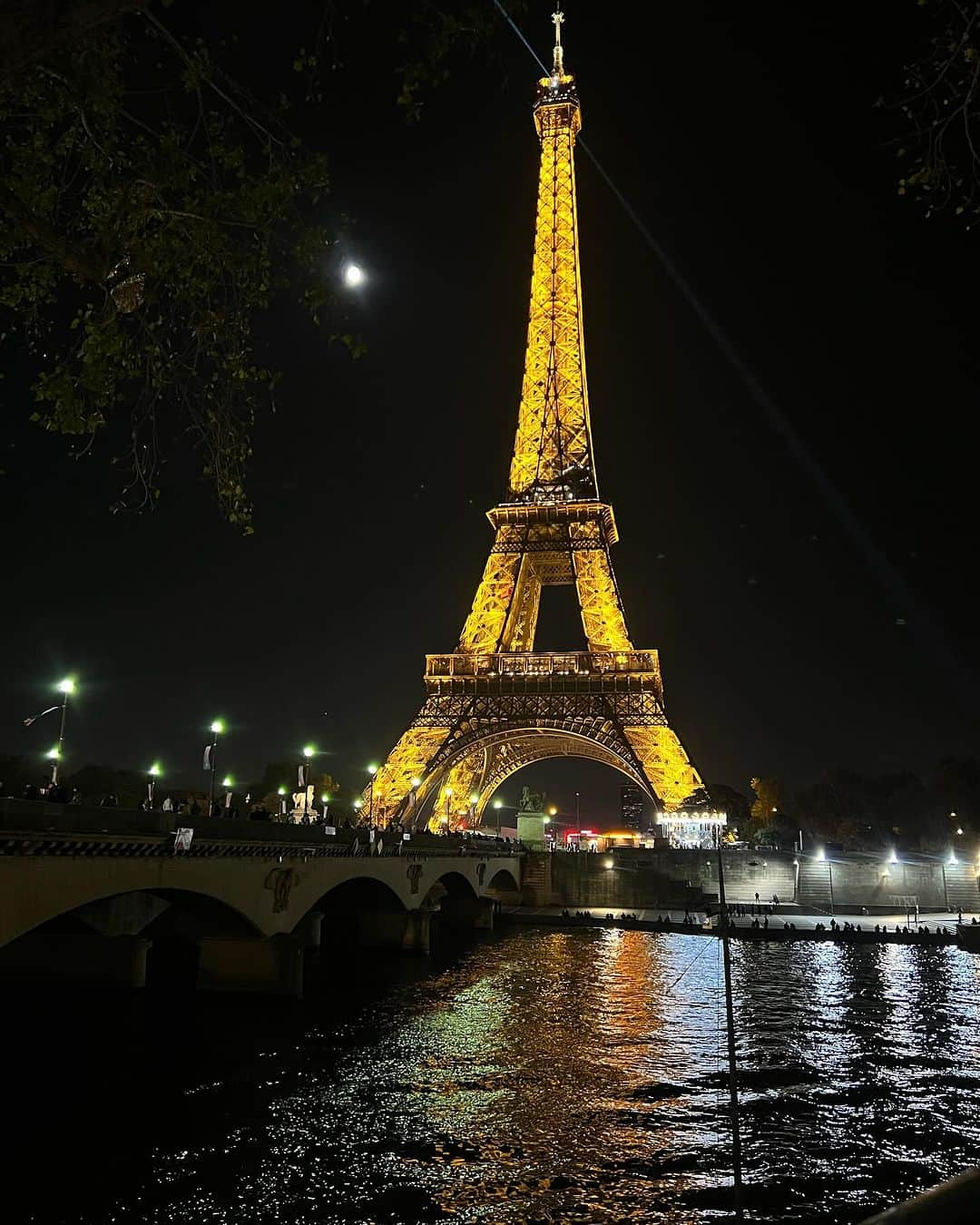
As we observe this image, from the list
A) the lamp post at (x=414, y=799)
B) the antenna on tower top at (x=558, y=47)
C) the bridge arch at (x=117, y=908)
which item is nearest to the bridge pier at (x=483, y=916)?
the lamp post at (x=414, y=799)

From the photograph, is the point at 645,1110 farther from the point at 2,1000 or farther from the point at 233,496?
the point at 2,1000

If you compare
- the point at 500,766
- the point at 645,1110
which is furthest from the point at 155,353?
the point at 500,766

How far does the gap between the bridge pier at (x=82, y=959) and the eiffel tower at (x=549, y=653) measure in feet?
96.8

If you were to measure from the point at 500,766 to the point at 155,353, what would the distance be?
73.9 m

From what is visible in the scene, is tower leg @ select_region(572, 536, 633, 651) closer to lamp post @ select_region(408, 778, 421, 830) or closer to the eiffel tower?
the eiffel tower

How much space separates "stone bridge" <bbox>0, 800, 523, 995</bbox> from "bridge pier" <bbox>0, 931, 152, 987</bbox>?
0.04m

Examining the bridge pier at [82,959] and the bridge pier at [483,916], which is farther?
the bridge pier at [483,916]

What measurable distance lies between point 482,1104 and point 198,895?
8.85 meters

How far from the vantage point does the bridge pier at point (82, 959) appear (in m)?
26.2

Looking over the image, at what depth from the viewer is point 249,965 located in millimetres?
26234

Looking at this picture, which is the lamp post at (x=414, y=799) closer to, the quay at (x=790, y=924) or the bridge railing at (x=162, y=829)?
the quay at (x=790, y=924)

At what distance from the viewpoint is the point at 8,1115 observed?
16.1m

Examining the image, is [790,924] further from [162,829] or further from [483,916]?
[162,829]

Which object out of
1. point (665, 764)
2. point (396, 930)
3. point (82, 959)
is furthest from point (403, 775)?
point (82, 959)
